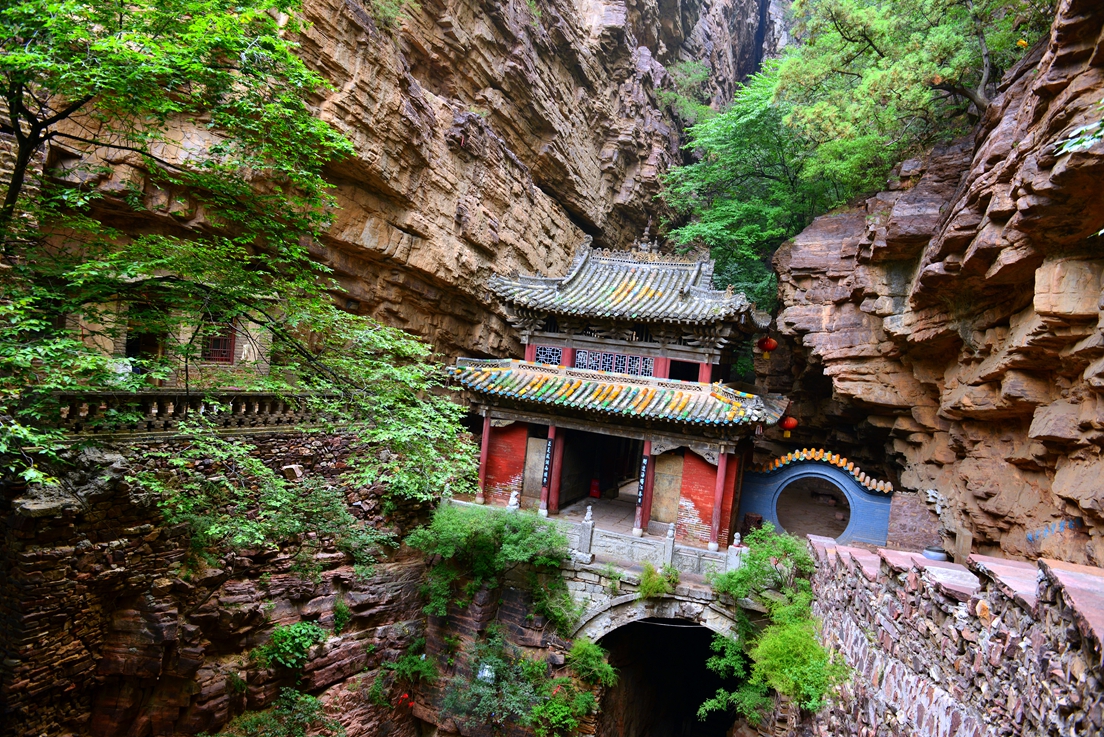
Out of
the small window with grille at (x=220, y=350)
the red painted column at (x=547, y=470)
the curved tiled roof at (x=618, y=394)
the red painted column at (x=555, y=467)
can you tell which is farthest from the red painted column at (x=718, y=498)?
the small window with grille at (x=220, y=350)

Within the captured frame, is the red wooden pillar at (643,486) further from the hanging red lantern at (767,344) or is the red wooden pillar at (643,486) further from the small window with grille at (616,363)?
the hanging red lantern at (767,344)

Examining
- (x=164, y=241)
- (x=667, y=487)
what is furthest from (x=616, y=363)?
(x=164, y=241)

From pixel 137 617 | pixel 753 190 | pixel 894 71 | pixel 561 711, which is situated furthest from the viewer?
pixel 753 190

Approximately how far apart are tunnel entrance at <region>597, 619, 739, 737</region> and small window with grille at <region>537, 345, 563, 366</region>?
755 centimetres

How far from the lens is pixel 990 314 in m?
11.6

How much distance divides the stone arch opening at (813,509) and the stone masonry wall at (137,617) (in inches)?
496

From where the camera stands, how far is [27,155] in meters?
6.54

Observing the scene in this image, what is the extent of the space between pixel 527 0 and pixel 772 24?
23.9 meters

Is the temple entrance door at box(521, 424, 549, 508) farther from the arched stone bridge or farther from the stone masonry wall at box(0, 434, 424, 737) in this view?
the stone masonry wall at box(0, 434, 424, 737)

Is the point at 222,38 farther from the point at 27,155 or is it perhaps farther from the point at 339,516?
the point at 339,516

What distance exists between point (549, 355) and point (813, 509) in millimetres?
10592

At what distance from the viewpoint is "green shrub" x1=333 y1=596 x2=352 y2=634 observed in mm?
12406

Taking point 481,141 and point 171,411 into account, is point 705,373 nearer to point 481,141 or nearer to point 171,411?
point 481,141

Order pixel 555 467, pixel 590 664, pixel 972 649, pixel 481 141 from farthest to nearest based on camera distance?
pixel 481 141
pixel 555 467
pixel 590 664
pixel 972 649
